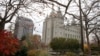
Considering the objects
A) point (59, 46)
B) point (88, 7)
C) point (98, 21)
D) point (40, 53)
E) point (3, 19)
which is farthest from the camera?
point (59, 46)

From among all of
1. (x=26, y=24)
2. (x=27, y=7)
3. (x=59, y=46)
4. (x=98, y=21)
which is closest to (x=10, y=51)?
(x=26, y=24)

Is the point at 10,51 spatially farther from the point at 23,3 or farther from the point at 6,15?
the point at 23,3

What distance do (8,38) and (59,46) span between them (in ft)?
57.9

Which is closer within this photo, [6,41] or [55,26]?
[6,41]

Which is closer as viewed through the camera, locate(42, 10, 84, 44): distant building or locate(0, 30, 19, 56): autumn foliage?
locate(42, 10, 84, 44): distant building

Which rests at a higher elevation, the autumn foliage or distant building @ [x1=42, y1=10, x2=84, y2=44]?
distant building @ [x1=42, y1=10, x2=84, y2=44]

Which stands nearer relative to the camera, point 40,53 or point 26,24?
point 26,24

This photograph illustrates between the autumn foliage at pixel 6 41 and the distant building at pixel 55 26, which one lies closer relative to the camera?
the distant building at pixel 55 26

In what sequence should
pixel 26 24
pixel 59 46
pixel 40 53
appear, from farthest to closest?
1. pixel 59 46
2. pixel 40 53
3. pixel 26 24

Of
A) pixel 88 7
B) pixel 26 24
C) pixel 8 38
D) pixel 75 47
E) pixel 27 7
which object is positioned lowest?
pixel 75 47

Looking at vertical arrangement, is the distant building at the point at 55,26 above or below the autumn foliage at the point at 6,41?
above

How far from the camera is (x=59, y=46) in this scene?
100 feet

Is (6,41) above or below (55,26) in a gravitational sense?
below

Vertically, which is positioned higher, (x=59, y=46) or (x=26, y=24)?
(x=26, y=24)
